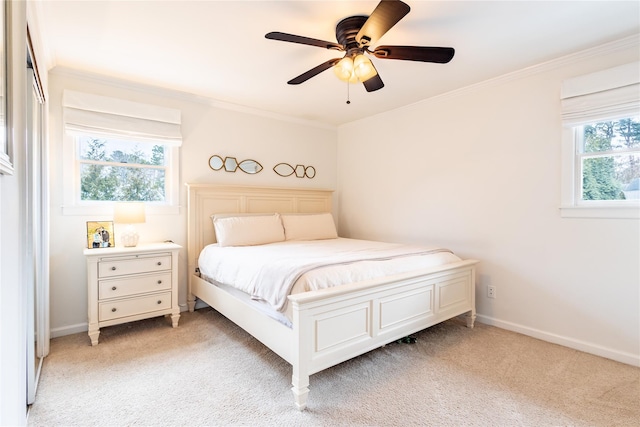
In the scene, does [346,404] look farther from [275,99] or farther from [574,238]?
[275,99]

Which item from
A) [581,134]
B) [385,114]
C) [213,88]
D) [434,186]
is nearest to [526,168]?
[581,134]

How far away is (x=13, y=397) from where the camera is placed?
1182 mm

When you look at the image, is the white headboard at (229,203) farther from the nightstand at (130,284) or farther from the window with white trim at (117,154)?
the nightstand at (130,284)

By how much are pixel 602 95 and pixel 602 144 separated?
38cm

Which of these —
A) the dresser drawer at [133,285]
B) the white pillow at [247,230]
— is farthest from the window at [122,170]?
the dresser drawer at [133,285]

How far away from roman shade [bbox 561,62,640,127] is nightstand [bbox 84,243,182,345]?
12.0 feet

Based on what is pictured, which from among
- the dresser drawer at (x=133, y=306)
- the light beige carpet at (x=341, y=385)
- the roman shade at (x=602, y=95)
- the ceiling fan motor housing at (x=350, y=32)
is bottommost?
the light beige carpet at (x=341, y=385)

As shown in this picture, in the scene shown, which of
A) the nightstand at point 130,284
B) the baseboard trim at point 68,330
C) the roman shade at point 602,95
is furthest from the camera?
the baseboard trim at point 68,330

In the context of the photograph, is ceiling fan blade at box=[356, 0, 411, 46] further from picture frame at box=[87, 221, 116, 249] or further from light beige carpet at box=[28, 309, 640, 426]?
picture frame at box=[87, 221, 116, 249]

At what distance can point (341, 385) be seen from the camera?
6.72ft

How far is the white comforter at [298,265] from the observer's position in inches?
80.7

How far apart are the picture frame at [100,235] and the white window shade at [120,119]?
84 cm

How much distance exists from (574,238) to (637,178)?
0.60m

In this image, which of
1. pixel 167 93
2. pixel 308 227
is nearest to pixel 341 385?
pixel 308 227
